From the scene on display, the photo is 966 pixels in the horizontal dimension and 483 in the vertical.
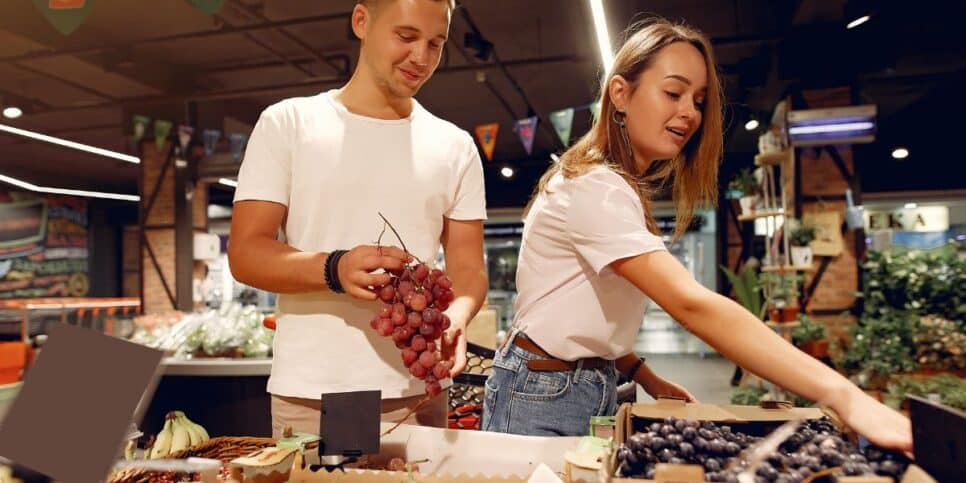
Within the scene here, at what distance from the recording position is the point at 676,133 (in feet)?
5.01

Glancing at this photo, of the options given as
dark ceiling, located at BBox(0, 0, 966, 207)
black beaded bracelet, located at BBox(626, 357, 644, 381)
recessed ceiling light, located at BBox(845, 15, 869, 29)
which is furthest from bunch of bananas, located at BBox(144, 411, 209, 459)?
recessed ceiling light, located at BBox(845, 15, 869, 29)

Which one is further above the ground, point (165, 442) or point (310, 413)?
point (310, 413)

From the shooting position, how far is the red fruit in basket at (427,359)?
3.84 ft

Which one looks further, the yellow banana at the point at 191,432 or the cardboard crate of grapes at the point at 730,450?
the yellow banana at the point at 191,432

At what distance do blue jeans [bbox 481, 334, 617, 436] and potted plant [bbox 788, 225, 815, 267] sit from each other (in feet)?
21.9

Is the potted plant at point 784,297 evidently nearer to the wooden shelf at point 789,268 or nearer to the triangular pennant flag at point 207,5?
the wooden shelf at point 789,268

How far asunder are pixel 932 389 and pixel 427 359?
19.2ft

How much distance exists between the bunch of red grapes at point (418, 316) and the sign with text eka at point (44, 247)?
57.2ft

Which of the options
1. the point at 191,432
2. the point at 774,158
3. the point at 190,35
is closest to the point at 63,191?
the point at 190,35

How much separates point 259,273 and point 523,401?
0.64 metres

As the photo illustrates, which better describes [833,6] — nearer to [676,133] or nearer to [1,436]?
[676,133]

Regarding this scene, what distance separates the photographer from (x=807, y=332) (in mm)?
6992

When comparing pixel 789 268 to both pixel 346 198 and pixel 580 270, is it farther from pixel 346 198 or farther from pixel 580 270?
pixel 346 198

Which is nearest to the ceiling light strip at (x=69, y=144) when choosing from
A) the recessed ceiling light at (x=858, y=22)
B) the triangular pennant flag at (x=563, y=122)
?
the triangular pennant flag at (x=563, y=122)
